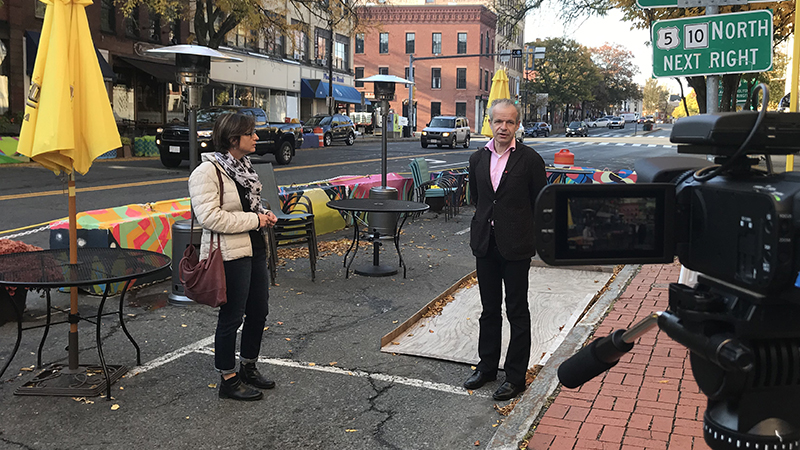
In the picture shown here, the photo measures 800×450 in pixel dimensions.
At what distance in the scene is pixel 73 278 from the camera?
416 centimetres

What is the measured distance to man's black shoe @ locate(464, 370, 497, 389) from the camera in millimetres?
4523

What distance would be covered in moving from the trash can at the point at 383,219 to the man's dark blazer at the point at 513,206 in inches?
148

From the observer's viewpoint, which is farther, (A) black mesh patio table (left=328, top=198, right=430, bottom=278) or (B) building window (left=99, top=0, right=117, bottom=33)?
(B) building window (left=99, top=0, right=117, bottom=33)

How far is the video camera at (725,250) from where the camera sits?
1657mm

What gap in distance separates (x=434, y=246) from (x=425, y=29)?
194ft

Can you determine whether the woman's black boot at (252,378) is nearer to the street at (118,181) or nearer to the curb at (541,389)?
the curb at (541,389)

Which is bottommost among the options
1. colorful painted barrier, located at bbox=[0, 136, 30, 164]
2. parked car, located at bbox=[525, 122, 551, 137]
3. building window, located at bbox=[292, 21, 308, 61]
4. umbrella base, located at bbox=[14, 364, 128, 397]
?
umbrella base, located at bbox=[14, 364, 128, 397]

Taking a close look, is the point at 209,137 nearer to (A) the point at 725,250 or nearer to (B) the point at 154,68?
(B) the point at 154,68

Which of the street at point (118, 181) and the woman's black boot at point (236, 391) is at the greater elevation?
the street at point (118, 181)

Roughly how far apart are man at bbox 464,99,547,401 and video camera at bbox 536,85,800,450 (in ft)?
7.26

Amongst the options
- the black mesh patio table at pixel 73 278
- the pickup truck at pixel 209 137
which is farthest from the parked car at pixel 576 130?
the black mesh patio table at pixel 73 278

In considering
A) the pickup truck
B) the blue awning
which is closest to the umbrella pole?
the pickup truck

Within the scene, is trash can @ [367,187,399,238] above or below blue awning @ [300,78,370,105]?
below

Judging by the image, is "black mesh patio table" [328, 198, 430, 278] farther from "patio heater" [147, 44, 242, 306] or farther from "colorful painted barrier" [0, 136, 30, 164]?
"colorful painted barrier" [0, 136, 30, 164]
